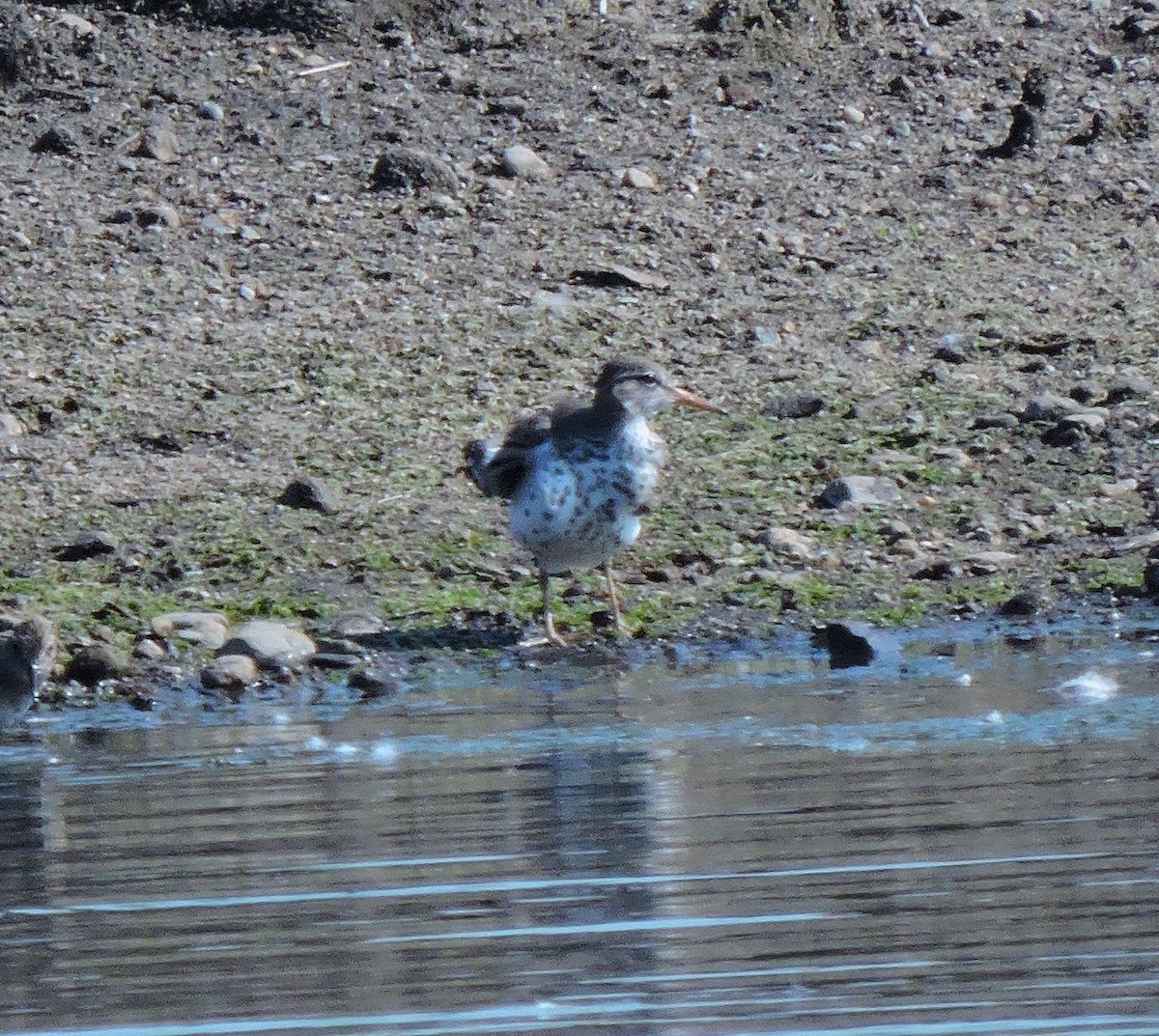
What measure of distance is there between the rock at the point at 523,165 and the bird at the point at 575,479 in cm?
399

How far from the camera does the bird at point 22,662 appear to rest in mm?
8086

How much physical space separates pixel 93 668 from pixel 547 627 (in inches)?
61.6

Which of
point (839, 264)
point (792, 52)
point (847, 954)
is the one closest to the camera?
point (847, 954)

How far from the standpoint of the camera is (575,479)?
30.3ft

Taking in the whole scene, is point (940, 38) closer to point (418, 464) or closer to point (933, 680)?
point (418, 464)

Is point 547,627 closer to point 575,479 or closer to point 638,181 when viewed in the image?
point 575,479

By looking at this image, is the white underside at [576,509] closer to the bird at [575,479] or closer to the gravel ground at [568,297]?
the bird at [575,479]

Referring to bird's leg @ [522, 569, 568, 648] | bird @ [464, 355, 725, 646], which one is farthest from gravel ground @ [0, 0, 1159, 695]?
bird @ [464, 355, 725, 646]

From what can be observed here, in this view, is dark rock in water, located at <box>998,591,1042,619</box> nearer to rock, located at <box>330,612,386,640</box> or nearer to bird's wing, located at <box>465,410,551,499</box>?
bird's wing, located at <box>465,410,551,499</box>

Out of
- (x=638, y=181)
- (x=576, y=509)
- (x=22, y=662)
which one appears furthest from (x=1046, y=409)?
(x=22, y=662)

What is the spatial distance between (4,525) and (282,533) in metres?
0.99

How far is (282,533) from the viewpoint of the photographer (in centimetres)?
992

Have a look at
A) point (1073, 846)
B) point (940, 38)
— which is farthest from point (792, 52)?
point (1073, 846)

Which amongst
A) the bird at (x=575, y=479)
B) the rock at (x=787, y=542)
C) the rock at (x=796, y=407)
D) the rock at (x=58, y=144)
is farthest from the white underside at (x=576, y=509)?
the rock at (x=58, y=144)
